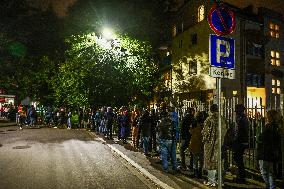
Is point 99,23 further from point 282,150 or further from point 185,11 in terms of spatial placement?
point 282,150

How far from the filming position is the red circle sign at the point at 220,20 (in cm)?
737

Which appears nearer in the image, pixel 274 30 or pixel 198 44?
pixel 198 44

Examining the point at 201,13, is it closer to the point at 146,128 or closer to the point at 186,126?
the point at 146,128

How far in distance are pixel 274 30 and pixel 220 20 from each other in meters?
31.9

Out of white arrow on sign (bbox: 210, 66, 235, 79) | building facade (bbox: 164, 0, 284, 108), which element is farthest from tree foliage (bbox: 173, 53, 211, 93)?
white arrow on sign (bbox: 210, 66, 235, 79)

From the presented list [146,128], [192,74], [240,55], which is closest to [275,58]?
[240,55]

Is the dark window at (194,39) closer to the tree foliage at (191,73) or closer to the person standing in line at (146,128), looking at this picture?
the tree foliage at (191,73)

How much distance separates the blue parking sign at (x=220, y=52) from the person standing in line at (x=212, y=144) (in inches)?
60.7

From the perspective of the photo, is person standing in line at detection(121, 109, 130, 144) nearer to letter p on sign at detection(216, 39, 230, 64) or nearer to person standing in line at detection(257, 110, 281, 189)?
person standing in line at detection(257, 110, 281, 189)

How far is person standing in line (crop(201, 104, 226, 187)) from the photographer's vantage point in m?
8.62

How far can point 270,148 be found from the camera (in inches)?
296

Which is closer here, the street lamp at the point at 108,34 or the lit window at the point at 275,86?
the street lamp at the point at 108,34

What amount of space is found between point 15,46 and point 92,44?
920 inches

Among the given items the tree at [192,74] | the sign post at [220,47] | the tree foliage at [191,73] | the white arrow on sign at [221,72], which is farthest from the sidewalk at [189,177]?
the tree foliage at [191,73]
